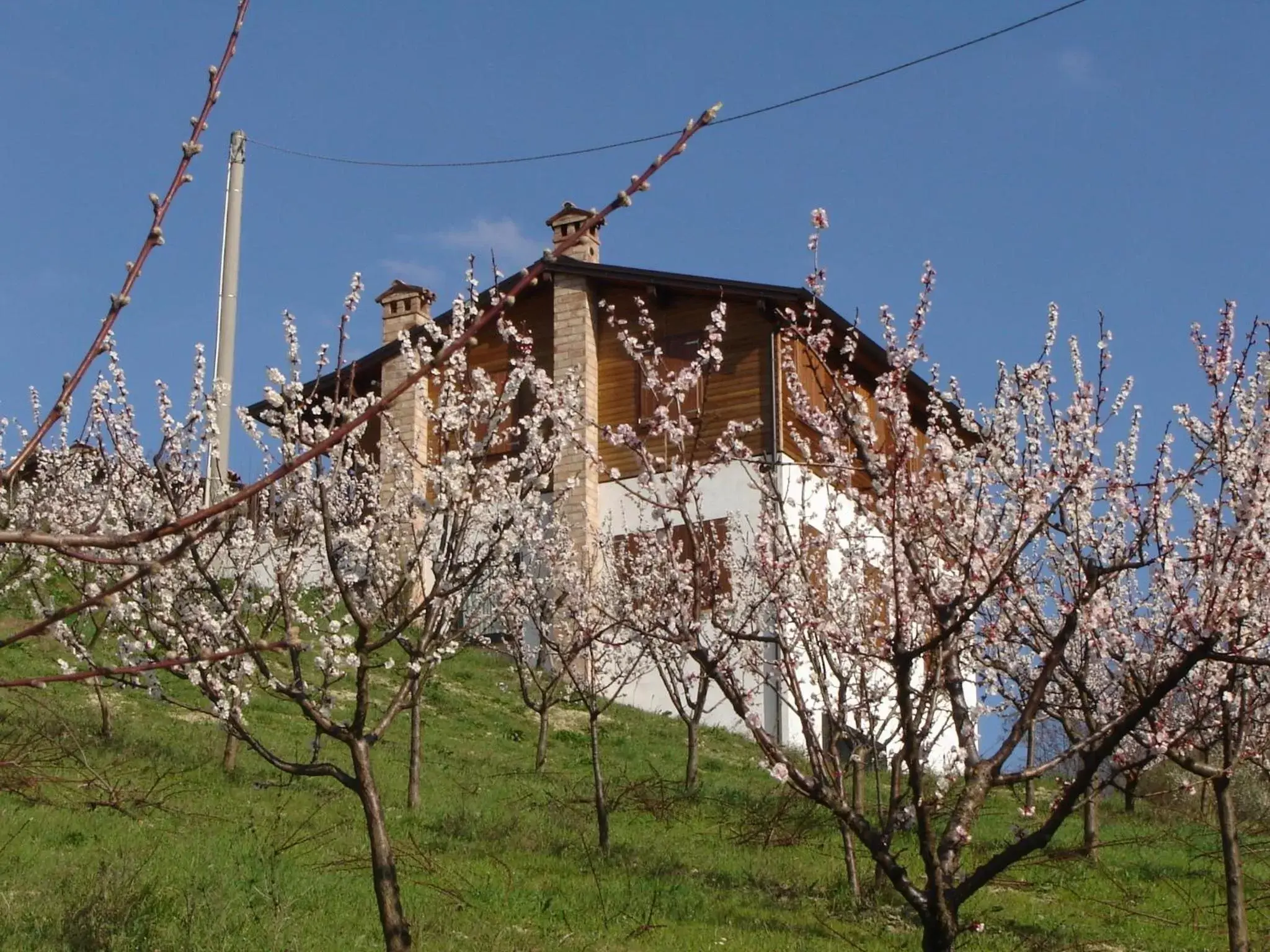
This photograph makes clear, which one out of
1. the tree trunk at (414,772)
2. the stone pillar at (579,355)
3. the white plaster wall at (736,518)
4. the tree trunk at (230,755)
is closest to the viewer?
the tree trunk at (414,772)

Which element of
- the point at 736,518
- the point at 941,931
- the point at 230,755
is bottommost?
the point at 941,931

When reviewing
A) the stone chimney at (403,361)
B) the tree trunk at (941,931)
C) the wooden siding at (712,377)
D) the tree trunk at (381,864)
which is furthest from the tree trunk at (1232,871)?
the stone chimney at (403,361)

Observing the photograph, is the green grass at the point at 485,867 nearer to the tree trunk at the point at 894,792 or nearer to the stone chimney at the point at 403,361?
the tree trunk at the point at 894,792

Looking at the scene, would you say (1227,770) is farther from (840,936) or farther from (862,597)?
(862,597)

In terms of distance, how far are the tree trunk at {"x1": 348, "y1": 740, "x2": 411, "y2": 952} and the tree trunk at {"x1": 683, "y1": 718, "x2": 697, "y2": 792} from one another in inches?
458

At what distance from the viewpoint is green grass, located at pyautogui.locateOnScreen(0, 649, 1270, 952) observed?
1038cm

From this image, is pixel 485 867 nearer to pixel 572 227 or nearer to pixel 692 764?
pixel 692 764

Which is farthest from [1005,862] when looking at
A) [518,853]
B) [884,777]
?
[884,777]

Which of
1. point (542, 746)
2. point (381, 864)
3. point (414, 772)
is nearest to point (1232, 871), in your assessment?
point (381, 864)

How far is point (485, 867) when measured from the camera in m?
13.3

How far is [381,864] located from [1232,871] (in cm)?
Result: 689

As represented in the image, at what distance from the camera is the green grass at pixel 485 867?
1038cm

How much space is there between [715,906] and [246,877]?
174 inches

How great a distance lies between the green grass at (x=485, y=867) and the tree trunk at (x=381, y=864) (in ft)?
5.31
